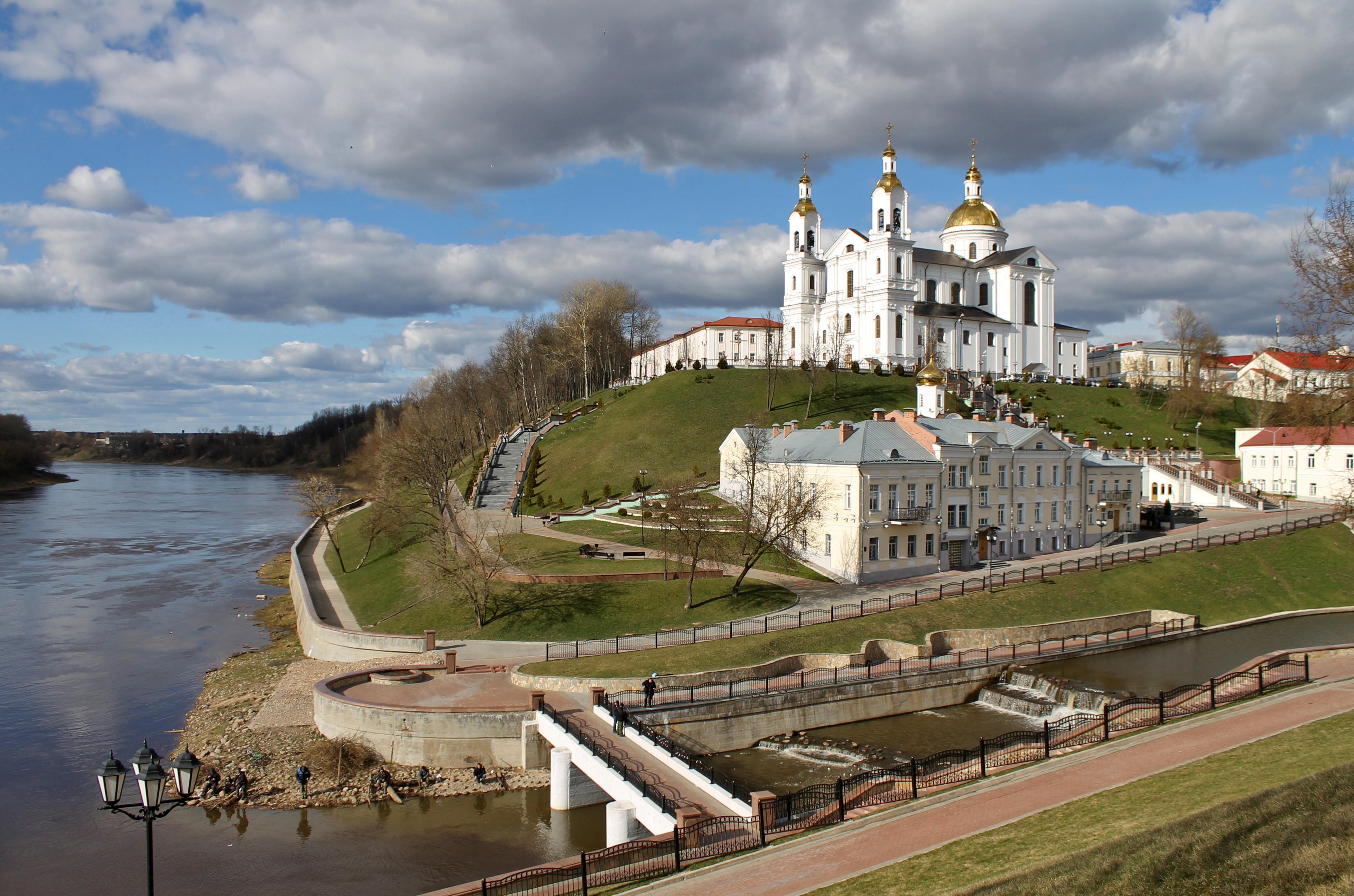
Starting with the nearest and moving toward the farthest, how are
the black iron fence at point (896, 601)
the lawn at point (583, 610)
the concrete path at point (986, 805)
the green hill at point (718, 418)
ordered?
the concrete path at point (986, 805) → the black iron fence at point (896, 601) → the lawn at point (583, 610) → the green hill at point (718, 418)

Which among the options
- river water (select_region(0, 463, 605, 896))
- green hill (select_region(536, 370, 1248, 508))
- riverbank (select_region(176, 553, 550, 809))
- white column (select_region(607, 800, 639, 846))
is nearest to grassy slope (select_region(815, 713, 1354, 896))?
white column (select_region(607, 800, 639, 846))

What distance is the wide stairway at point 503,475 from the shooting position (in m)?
66.1

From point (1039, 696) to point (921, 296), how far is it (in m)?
73.9

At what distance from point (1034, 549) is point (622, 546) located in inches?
912

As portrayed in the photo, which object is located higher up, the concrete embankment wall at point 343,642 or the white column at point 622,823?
the concrete embankment wall at point 343,642

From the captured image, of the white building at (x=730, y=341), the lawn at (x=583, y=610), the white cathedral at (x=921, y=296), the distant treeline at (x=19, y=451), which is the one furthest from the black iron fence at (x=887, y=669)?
the distant treeline at (x=19, y=451)

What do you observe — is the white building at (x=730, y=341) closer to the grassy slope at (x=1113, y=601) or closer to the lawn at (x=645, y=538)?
the lawn at (x=645, y=538)

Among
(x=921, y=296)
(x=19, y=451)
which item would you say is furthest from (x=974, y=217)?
(x=19, y=451)

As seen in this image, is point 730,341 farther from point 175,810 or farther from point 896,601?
point 175,810

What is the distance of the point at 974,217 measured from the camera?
340 ft

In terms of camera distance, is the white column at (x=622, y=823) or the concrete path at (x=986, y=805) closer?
the concrete path at (x=986, y=805)

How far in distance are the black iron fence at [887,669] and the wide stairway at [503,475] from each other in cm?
3834

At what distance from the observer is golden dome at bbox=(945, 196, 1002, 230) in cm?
10344

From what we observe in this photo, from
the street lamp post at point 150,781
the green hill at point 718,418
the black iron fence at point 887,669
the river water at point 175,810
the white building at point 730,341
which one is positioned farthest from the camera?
the white building at point 730,341
